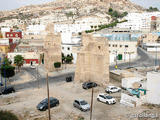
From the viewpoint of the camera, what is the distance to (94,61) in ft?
83.7

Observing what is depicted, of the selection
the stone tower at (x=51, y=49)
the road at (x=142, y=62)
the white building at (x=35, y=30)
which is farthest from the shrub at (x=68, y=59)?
the white building at (x=35, y=30)

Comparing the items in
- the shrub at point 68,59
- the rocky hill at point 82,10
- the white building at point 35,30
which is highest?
the rocky hill at point 82,10

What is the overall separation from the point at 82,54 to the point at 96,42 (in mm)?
2549

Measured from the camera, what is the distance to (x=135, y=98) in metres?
18.9

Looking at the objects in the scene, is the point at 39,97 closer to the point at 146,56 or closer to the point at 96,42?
the point at 96,42

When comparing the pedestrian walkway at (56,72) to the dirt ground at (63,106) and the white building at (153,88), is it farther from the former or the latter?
the white building at (153,88)

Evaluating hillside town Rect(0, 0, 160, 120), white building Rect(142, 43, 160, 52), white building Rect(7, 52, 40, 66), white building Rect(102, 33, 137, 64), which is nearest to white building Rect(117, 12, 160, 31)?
white building Rect(142, 43, 160, 52)

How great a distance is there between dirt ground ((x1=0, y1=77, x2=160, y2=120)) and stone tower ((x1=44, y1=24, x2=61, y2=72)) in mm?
9499

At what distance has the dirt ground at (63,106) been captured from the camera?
1725 cm

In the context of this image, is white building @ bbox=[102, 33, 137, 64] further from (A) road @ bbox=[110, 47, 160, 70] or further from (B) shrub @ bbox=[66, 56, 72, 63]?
(B) shrub @ bbox=[66, 56, 72, 63]

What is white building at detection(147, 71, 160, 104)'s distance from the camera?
1894cm

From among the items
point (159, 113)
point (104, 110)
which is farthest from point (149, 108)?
point (104, 110)

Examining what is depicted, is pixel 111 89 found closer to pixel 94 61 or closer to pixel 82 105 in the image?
pixel 94 61

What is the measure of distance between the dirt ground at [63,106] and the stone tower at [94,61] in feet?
5.22
